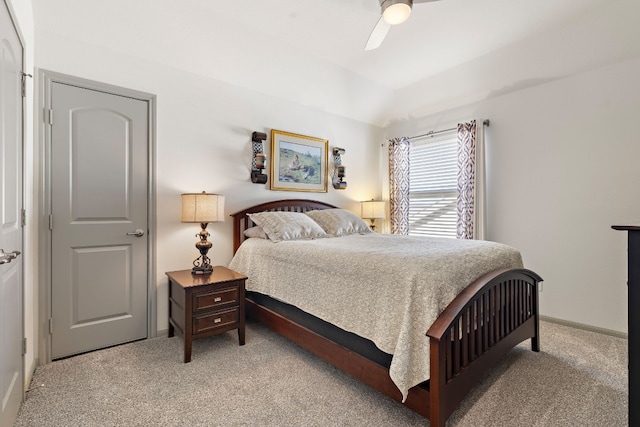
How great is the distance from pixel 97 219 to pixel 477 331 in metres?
3.01

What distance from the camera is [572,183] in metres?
3.13

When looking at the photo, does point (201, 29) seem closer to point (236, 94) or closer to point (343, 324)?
point (236, 94)

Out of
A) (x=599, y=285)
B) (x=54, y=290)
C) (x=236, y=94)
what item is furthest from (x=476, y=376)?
(x=236, y=94)

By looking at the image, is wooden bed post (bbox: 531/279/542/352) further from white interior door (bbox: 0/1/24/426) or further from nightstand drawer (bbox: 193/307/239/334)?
white interior door (bbox: 0/1/24/426)

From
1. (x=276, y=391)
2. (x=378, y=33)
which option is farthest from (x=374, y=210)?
(x=276, y=391)

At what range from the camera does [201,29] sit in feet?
8.96

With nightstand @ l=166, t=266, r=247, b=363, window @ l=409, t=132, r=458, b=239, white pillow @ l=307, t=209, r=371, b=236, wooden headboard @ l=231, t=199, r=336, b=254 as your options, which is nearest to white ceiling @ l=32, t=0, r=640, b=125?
window @ l=409, t=132, r=458, b=239

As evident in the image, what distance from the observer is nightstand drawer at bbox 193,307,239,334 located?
243 cm

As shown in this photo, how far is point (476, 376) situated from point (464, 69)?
3308 mm

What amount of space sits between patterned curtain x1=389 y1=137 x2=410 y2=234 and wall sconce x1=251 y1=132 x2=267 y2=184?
2116mm

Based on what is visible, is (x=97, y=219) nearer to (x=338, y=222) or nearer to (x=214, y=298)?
(x=214, y=298)

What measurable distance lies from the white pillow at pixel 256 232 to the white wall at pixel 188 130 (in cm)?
25

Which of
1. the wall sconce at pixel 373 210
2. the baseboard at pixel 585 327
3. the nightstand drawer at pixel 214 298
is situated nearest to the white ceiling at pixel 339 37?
the wall sconce at pixel 373 210

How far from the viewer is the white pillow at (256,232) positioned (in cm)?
310
